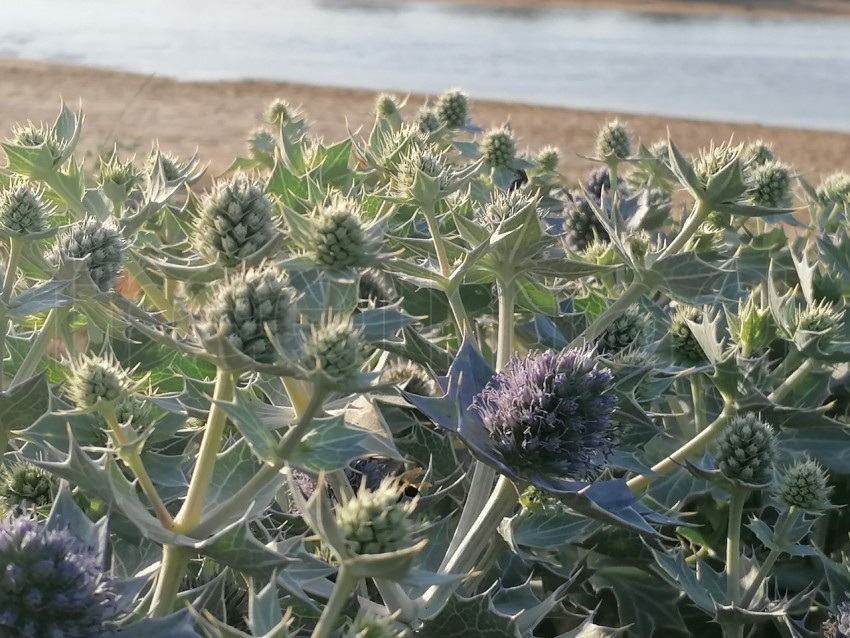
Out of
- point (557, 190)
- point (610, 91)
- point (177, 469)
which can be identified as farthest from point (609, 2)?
point (177, 469)

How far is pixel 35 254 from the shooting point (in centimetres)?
126

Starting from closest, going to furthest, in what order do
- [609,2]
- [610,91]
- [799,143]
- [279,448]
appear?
[279,448] < [799,143] < [610,91] < [609,2]

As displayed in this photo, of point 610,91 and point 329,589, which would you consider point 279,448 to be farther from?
point 610,91

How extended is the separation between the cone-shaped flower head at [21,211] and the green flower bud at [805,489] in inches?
44.8

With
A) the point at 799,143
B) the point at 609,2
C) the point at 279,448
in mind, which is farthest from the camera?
the point at 609,2

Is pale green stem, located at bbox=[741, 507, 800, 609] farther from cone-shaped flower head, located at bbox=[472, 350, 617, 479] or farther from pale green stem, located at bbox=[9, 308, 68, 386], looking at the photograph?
pale green stem, located at bbox=[9, 308, 68, 386]

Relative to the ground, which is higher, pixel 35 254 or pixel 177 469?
pixel 35 254

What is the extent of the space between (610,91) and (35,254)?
44.4 ft

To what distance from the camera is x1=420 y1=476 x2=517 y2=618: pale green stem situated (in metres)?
1.01

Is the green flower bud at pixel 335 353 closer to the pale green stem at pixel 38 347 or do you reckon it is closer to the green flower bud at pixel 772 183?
the pale green stem at pixel 38 347

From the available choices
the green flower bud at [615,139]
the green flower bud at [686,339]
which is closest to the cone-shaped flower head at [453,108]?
the green flower bud at [615,139]

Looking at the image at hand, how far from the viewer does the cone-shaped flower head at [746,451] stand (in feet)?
4.47

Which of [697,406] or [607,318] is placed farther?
[697,406]

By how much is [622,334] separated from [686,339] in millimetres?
194
